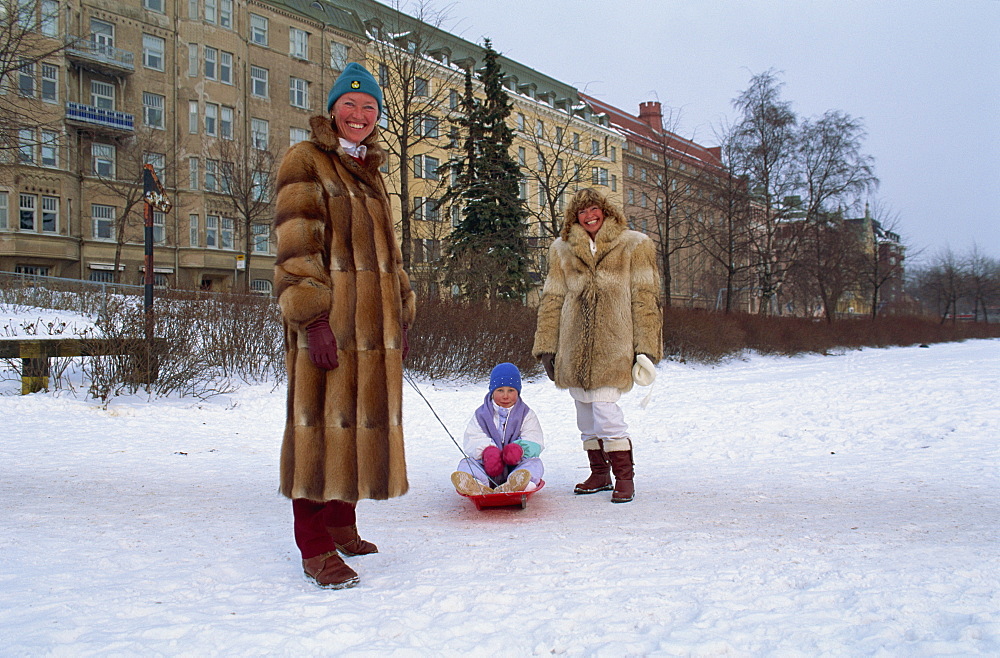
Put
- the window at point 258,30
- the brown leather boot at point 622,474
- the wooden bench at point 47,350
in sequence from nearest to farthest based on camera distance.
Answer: the brown leather boot at point 622,474 < the wooden bench at point 47,350 < the window at point 258,30

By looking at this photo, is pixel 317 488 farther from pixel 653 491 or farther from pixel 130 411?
pixel 130 411

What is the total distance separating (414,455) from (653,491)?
8.89 feet

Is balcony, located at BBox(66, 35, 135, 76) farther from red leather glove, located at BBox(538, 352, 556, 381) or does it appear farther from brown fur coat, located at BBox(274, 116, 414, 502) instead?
brown fur coat, located at BBox(274, 116, 414, 502)

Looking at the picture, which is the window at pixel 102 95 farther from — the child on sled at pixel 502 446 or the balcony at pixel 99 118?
the child on sled at pixel 502 446

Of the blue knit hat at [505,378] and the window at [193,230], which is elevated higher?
the window at [193,230]

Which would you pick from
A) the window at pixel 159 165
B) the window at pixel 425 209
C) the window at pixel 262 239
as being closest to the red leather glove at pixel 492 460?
the window at pixel 425 209

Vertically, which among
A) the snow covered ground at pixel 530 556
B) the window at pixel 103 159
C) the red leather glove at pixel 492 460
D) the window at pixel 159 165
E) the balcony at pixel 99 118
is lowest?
the snow covered ground at pixel 530 556

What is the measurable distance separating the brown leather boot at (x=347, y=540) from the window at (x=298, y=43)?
41.3 metres

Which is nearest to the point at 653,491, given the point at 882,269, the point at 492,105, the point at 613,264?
the point at 613,264

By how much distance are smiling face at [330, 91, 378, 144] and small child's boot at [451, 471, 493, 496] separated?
84.1 inches

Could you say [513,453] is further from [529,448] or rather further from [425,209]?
[425,209]

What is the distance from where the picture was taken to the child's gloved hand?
478 centimetres

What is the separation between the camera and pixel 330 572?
3031 mm

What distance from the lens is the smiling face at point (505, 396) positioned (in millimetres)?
4961
